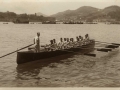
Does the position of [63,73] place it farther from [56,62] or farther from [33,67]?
[56,62]

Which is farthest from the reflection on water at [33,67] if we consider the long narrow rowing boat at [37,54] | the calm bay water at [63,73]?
the long narrow rowing boat at [37,54]

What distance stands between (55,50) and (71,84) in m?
2.85

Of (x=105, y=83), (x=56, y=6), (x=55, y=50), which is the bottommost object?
(x=105, y=83)

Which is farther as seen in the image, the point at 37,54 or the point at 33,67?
the point at 37,54

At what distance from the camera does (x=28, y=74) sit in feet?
21.6

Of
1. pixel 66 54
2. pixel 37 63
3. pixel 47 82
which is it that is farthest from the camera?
pixel 66 54

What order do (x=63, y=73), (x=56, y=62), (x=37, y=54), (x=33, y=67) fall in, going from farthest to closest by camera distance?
(x=56, y=62) → (x=37, y=54) → (x=33, y=67) → (x=63, y=73)

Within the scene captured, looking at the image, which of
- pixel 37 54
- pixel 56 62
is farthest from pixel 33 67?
pixel 56 62

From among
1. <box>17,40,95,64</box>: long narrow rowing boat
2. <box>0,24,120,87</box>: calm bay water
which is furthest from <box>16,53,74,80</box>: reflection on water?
<box>17,40,95,64</box>: long narrow rowing boat

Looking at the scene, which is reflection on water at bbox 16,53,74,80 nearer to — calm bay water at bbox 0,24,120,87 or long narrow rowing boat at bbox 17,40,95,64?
calm bay water at bbox 0,24,120,87

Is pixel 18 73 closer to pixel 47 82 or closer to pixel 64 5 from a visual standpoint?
pixel 47 82

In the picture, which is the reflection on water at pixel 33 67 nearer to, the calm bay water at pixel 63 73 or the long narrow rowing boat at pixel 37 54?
the calm bay water at pixel 63 73

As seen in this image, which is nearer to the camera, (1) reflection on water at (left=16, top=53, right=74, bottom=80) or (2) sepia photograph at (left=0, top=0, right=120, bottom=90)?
(2) sepia photograph at (left=0, top=0, right=120, bottom=90)

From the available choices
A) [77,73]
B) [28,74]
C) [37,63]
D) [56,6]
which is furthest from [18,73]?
[56,6]
